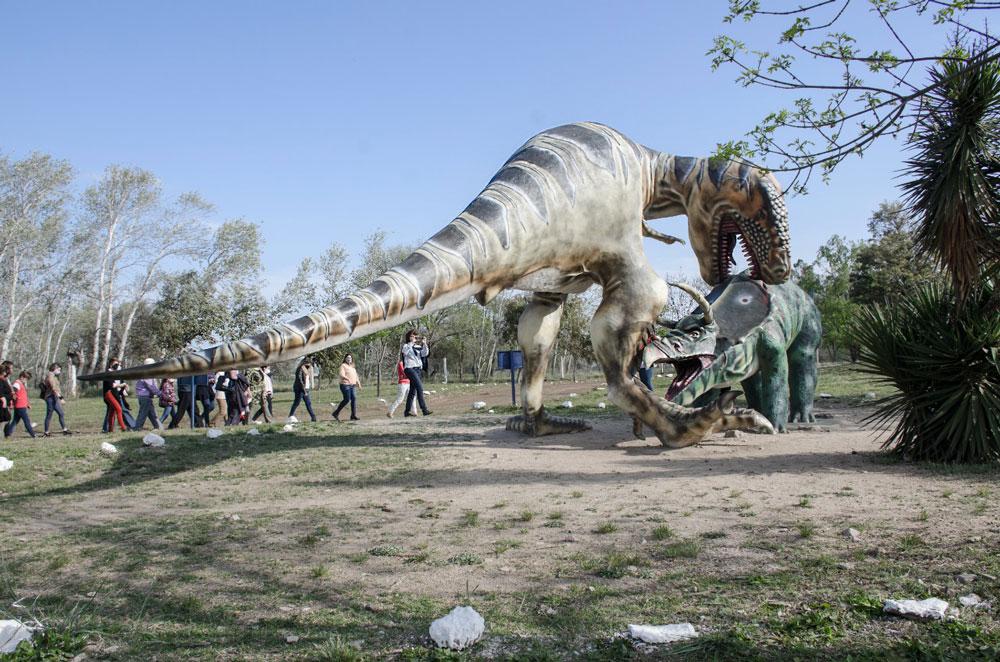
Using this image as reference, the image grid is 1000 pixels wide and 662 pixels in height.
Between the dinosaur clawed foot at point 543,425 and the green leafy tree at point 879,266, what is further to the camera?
the green leafy tree at point 879,266

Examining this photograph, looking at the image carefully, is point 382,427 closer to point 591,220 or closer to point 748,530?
point 591,220

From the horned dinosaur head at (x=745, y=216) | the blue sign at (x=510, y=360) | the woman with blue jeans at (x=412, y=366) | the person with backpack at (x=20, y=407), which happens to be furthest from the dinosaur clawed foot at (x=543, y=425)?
the person with backpack at (x=20, y=407)

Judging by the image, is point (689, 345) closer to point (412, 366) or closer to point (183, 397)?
point (412, 366)

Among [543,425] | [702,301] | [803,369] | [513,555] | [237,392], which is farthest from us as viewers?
[237,392]

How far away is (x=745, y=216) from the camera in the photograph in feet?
27.4

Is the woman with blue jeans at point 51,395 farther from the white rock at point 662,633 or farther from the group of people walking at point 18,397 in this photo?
the white rock at point 662,633

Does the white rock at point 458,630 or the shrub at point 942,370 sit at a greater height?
the shrub at point 942,370

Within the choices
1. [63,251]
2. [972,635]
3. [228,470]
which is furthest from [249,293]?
[972,635]

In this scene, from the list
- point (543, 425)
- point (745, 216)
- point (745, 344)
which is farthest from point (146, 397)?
point (745, 216)

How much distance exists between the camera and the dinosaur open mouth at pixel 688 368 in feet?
26.8

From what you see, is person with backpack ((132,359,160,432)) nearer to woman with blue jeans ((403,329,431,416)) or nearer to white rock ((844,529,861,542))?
woman with blue jeans ((403,329,431,416))

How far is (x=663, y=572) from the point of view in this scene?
3.70m

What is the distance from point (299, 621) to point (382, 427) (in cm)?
813

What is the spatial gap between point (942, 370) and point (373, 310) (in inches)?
193
